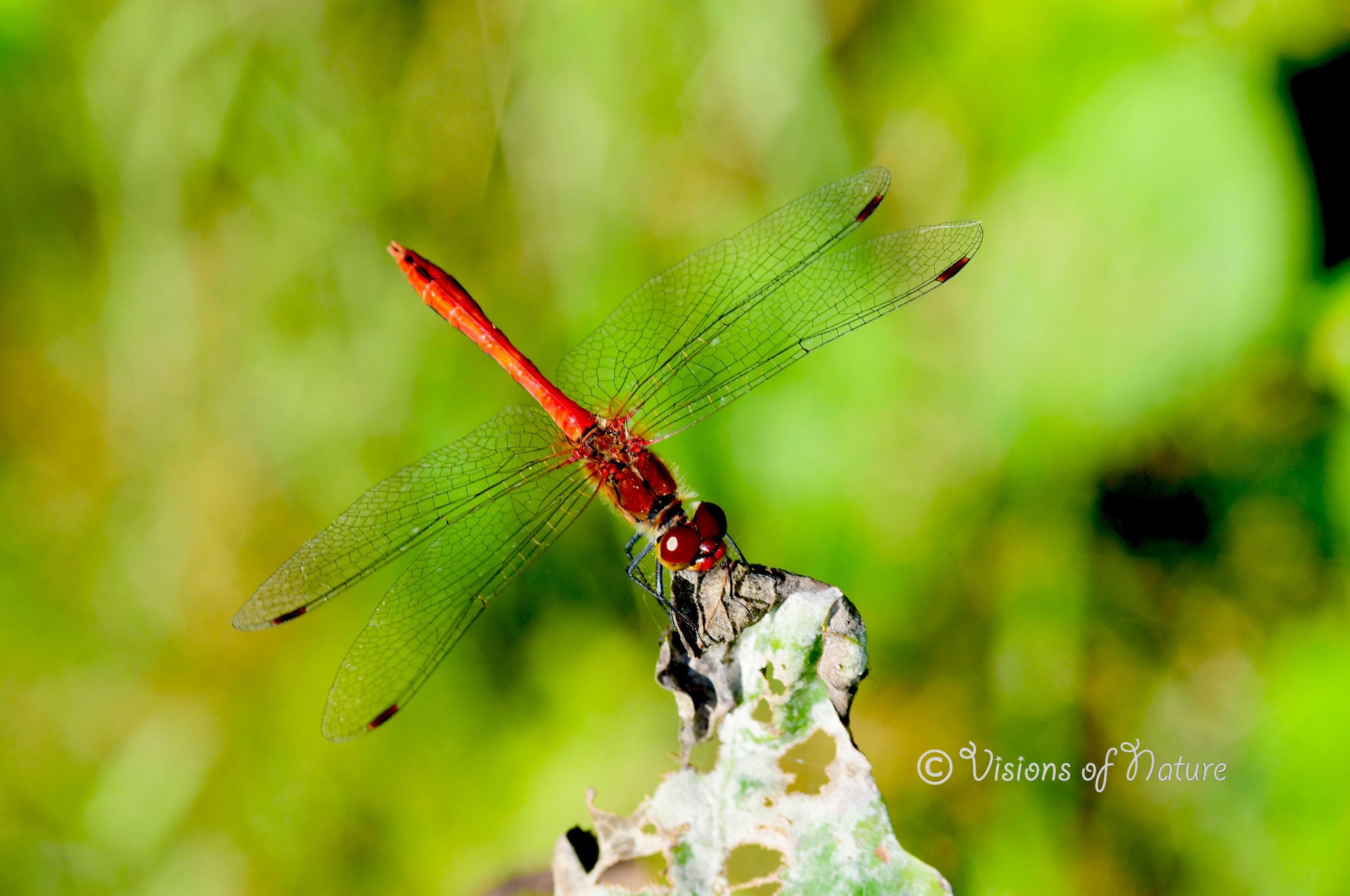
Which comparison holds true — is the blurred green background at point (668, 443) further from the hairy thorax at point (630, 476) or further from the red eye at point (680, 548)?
the red eye at point (680, 548)

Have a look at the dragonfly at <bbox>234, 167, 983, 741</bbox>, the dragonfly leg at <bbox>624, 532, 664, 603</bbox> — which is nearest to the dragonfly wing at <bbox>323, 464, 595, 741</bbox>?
the dragonfly at <bbox>234, 167, 983, 741</bbox>

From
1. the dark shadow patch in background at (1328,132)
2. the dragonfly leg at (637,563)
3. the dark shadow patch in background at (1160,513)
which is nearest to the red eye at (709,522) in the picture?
the dragonfly leg at (637,563)

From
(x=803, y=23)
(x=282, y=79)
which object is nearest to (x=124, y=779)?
(x=282, y=79)

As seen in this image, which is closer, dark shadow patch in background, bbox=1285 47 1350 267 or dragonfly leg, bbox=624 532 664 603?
dark shadow patch in background, bbox=1285 47 1350 267

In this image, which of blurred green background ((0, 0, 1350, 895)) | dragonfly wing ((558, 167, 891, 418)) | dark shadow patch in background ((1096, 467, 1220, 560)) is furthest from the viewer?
dragonfly wing ((558, 167, 891, 418))

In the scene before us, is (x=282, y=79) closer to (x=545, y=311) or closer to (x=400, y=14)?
(x=400, y=14)

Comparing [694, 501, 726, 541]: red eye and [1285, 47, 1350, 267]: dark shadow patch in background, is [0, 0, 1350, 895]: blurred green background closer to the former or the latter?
[1285, 47, 1350, 267]: dark shadow patch in background

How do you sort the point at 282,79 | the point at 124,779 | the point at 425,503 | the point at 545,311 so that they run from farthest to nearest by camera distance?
the point at 282,79, the point at 545,311, the point at 124,779, the point at 425,503
